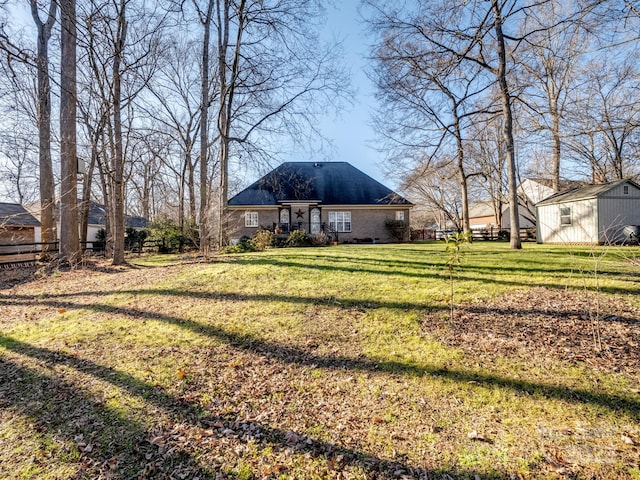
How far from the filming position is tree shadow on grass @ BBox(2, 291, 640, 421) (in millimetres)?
2865

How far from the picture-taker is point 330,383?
3.44 meters

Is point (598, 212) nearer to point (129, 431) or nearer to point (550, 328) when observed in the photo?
point (550, 328)

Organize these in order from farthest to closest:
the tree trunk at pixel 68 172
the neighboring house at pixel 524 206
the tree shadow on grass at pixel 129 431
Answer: the neighboring house at pixel 524 206 → the tree trunk at pixel 68 172 → the tree shadow on grass at pixel 129 431

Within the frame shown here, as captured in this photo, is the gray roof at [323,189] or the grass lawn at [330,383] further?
the gray roof at [323,189]

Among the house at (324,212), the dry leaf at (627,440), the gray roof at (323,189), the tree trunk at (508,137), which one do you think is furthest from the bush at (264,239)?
the dry leaf at (627,440)

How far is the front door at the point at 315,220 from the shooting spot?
22.4 metres

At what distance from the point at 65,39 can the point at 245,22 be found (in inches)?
268

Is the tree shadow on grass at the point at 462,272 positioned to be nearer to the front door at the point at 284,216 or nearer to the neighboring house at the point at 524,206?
the front door at the point at 284,216

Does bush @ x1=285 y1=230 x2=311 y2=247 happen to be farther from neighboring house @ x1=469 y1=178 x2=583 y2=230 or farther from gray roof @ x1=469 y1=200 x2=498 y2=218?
gray roof @ x1=469 y1=200 x2=498 y2=218

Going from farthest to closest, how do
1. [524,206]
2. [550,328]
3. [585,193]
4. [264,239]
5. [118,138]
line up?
[524,206] → [264,239] → [585,193] → [118,138] → [550,328]

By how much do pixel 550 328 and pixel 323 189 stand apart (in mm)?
19867

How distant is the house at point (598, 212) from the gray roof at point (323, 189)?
9.01 metres

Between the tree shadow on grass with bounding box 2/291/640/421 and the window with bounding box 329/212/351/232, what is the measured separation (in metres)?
17.7

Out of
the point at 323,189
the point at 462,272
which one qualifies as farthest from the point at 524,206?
the point at 462,272
